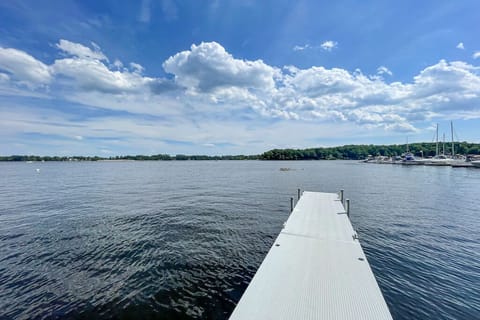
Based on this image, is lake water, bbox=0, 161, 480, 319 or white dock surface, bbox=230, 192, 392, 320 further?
lake water, bbox=0, 161, 480, 319

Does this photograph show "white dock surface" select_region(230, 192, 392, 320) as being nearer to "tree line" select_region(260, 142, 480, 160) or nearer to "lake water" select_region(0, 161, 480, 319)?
"lake water" select_region(0, 161, 480, 319)

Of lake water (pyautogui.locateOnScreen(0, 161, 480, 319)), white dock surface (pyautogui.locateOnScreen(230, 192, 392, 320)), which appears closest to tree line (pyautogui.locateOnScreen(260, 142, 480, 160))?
lake water (pyautogui.locateOnScreen(0, 161, 480, 319))

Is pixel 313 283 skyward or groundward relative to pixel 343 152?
groundward

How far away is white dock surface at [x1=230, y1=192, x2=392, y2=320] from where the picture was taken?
3738 mm

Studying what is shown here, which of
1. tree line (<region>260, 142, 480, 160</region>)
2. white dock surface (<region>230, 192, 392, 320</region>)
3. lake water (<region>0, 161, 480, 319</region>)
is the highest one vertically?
tree line (<region>260, 142, 480, 160</region>)

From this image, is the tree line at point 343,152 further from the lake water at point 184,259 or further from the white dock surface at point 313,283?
the white dock surface at point 313,283

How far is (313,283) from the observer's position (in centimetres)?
465

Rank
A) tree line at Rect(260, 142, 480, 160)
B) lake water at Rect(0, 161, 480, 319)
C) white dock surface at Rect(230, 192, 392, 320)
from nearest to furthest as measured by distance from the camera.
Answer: white dock surface at Rect(230, 192, 392, 320)
lake water at Rect(0, 161, 480, 319)
tree line at Rect(260, 142, 480, 160)

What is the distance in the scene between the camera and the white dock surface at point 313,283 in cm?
374

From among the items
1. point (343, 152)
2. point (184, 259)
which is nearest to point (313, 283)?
point (184, 259)

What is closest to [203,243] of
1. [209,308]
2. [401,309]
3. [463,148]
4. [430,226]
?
[209,308]

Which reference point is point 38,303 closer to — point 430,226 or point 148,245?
point 148,245

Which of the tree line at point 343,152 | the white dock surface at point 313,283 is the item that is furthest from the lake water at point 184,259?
the tree line at point 343,152

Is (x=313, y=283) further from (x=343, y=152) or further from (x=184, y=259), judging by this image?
(x=343, y=152)
